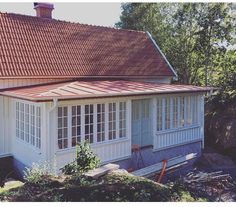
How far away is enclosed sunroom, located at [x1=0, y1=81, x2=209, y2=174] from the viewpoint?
34.9 feet

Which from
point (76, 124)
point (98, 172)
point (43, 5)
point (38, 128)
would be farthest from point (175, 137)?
point (43, 5)

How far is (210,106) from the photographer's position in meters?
18.9

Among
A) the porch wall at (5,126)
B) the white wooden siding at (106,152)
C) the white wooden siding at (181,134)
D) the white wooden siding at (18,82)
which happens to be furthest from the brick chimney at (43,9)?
the white wooden siding at (106,152)

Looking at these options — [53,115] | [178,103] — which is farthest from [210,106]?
[53,115]

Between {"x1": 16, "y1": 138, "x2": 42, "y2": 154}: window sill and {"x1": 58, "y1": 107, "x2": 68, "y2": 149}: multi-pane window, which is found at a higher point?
{"x1": 58, "y1": 107, "x2": 68, "y2": 149}: multi-pane window

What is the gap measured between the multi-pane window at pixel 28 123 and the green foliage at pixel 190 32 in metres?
15.8

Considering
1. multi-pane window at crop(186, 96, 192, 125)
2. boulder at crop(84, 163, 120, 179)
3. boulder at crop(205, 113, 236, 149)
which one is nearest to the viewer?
boulder at crop(84, 163, 120, 179)

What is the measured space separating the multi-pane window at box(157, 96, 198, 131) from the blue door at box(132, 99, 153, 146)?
1.69 feet

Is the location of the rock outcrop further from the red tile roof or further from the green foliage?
the green foliage

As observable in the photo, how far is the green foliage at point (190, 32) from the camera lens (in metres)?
24.1

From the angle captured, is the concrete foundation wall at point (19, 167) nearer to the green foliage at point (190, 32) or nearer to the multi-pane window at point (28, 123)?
the multi-pane window at point (28, 123)

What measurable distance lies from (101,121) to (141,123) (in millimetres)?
2763

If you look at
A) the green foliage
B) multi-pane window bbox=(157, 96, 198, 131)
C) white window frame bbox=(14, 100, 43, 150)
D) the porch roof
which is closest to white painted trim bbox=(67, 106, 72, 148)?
the porch roof

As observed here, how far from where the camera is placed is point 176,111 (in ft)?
47.9
